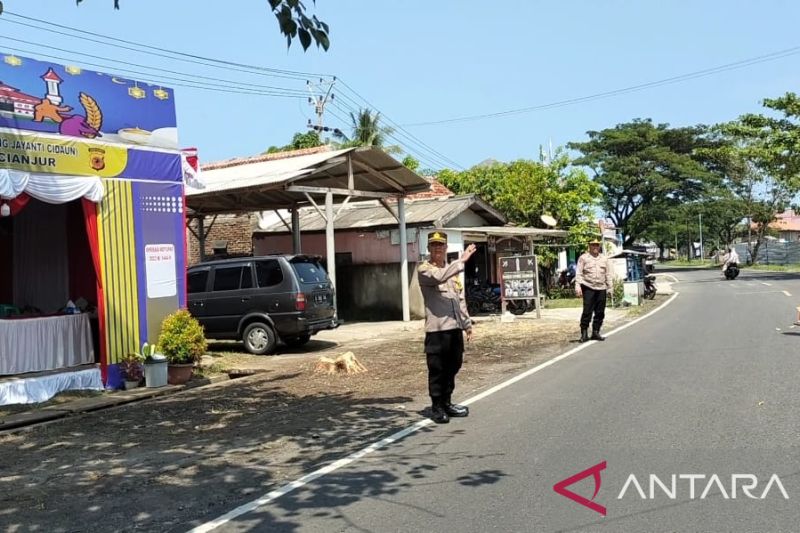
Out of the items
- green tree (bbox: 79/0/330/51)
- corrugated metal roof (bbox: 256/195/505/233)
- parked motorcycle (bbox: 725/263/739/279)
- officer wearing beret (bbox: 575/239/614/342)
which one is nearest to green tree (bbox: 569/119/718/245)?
parked motorcycle (bbox: 725/263/739/279)

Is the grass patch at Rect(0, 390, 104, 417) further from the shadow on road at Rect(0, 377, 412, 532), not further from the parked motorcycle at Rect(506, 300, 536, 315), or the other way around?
the parked motorcycle at Rect(506, 300, 536, 315)

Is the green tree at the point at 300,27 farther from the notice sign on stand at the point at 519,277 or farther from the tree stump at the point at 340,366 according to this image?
the notice sign on stand at the point at 519,277

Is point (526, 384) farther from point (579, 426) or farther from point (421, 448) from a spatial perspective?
point (421, 448)

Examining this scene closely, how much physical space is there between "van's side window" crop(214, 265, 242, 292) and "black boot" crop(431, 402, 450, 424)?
7823mm

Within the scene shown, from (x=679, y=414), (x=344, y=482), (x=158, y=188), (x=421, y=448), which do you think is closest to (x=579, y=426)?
(x=679, y=414)

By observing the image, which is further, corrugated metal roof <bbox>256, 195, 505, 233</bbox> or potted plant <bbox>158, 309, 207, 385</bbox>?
corrugated metal roof <bbox>256, 195, 505, 233</bbox>

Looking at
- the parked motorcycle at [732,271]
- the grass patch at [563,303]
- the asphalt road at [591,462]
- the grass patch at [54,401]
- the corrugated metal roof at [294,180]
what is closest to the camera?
the asphalt road at [591,462]

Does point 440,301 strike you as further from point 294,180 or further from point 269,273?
point 294,180

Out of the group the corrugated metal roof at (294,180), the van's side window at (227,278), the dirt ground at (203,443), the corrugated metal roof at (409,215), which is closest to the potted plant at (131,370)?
the dirt ground at (203,443)

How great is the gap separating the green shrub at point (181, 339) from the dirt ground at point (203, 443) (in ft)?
1.98

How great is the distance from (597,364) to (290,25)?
6996mm

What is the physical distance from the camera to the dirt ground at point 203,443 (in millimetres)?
Answer: 5105

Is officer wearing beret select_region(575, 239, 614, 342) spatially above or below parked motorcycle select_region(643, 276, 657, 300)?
above

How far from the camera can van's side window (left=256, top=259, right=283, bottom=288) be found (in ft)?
45.3
